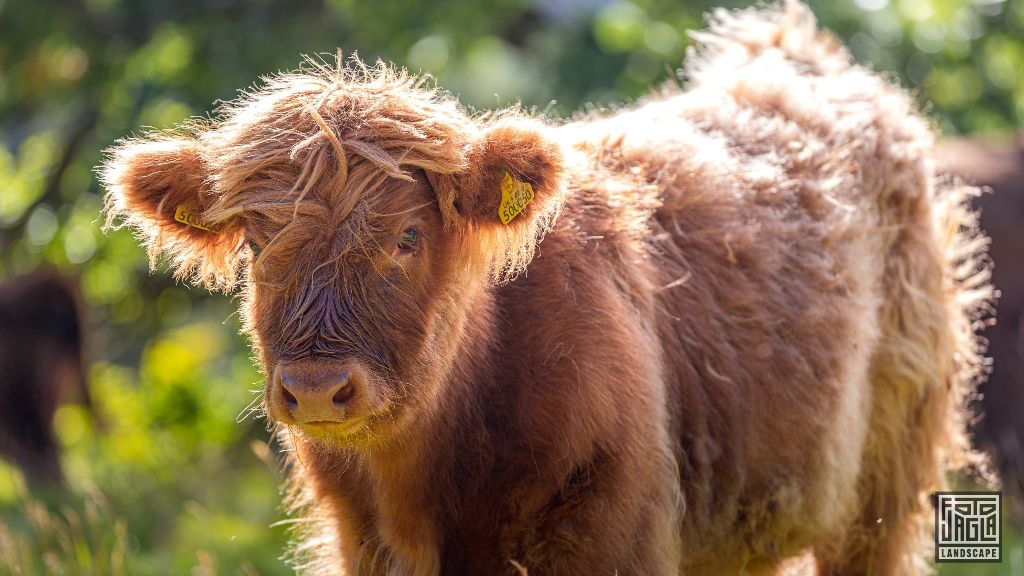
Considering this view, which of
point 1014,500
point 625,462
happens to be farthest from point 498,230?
point 1014,500

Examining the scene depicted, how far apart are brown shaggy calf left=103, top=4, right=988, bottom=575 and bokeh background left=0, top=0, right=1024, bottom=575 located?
396 cm

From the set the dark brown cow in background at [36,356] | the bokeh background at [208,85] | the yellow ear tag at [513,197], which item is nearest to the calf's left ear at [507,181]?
the yellow ear tag at [513,197]

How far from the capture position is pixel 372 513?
3973mm

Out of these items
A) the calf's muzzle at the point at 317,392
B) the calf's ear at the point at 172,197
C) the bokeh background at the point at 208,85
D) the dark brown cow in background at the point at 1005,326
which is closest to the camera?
the calf's muzzle at the point at 317,392

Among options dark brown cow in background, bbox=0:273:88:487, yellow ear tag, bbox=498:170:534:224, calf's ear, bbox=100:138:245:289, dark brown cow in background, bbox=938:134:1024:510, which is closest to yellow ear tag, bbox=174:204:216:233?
calf's ear, bbox=100:138:245:289

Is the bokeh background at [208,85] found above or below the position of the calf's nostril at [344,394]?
above

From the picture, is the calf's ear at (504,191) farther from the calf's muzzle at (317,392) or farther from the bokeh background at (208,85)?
the bokeh background at (208,85)

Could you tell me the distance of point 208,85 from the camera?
29.4 feet

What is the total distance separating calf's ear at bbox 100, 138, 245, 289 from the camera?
13.0 ft

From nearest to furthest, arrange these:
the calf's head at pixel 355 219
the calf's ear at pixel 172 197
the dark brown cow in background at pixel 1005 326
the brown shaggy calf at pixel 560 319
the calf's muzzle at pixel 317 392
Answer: the calf's muzzle at pixel 317 392, the calf's head at pixel 355 219, the brown shaggy calf at pixel 560 319, the calf's ear at pixel 172 197, the dark brown cow in background at pixel 1005 326

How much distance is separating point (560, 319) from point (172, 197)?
1225mm

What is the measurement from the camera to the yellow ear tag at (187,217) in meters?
3.98

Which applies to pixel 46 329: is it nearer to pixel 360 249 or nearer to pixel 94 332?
pixel 94 332

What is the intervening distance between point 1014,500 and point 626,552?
482cm
